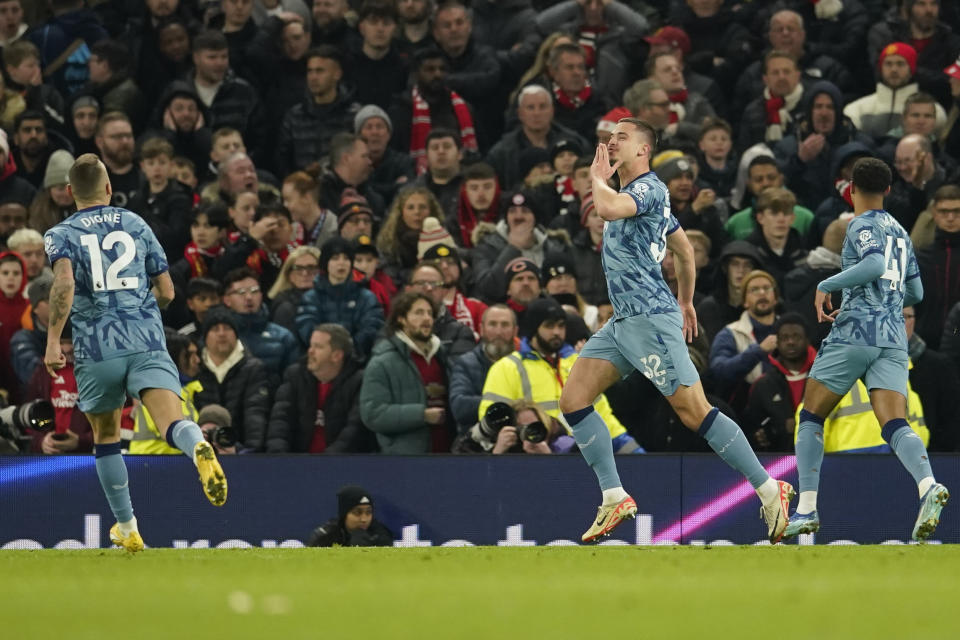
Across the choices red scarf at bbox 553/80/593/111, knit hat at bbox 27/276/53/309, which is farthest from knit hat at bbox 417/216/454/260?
knit hat at bbox 27/276/53/309

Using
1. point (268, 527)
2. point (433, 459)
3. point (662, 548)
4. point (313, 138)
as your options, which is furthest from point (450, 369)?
point (313, 138)

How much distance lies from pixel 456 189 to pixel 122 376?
6.91 m

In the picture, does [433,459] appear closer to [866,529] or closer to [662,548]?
[662,548]

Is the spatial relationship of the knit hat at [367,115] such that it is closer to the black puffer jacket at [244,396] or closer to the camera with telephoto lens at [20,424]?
the black puffer jacket at [244,396]

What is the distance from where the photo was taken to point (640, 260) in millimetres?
10172

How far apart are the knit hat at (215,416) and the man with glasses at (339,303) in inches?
58.8

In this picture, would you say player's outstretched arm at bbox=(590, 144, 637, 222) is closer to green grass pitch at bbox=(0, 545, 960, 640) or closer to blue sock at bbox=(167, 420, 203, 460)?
green grass pitch at bbox=(0, 545, 960, 640)

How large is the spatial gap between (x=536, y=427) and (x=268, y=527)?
2.23 metres

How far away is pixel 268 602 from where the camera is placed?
7457 millimetres

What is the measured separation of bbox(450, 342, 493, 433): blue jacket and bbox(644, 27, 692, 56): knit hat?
5718 mm

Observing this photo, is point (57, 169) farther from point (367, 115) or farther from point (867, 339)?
point (867, 339)

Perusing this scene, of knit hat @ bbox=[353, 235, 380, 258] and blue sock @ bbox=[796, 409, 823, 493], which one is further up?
knit hat @ bbox=[353, 235, 380, 258]

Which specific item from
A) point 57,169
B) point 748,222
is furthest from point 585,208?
point 57,169

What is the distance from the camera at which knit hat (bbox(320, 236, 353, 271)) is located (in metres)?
14.6
